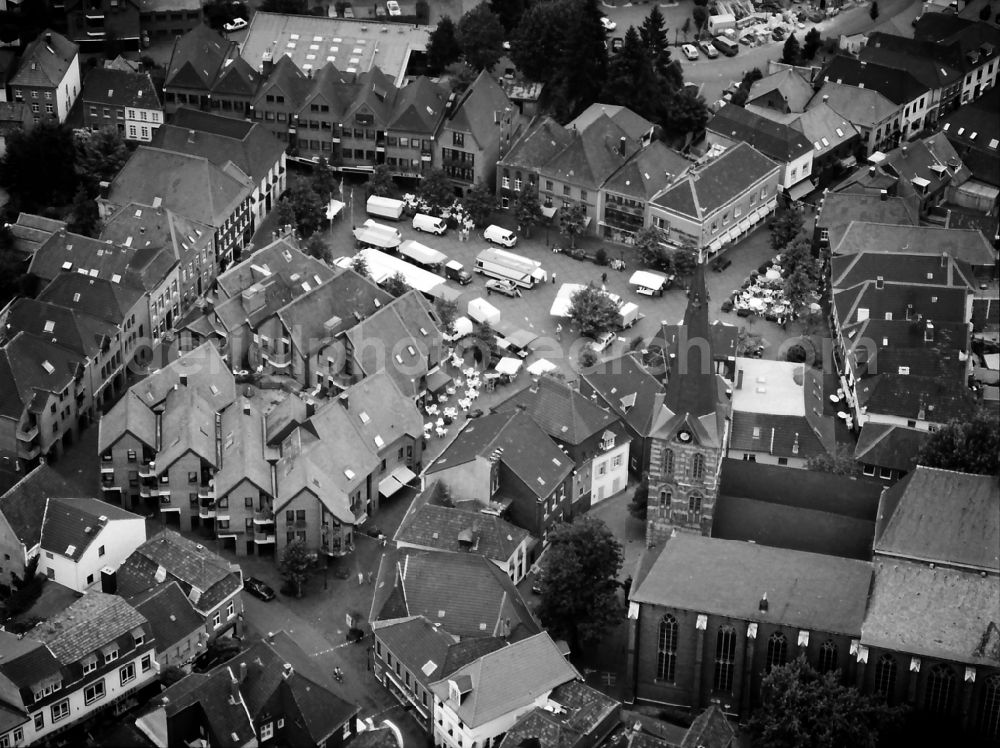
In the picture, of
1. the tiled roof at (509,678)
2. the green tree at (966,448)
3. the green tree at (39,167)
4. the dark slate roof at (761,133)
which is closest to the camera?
the tiled roof at (509,678)

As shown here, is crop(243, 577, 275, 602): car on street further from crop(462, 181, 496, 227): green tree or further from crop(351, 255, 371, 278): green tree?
crop(462, 181, 496, 227): green tree

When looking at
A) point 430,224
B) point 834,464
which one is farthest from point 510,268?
point 834,464

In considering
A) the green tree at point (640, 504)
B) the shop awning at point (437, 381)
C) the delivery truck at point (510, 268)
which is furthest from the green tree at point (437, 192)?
the green tree at point (640, 504)

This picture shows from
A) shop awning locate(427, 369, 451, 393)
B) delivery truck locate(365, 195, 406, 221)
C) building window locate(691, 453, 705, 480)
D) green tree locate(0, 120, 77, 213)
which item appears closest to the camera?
building window locate(691, 453, 705, 480)

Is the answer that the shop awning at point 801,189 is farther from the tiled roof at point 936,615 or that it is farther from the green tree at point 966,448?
the tiled roof at point 936,615

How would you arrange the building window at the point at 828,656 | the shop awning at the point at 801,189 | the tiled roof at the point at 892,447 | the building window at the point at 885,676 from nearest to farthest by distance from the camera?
the building window at the point at 885,676 → the building window at the point at 828,656 → the tiled roof at the point at 892,447 → the shop awning at the point at 801,189

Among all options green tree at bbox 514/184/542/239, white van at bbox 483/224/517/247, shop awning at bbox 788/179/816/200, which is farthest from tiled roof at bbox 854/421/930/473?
green tree at bbox 514/184/542/239
